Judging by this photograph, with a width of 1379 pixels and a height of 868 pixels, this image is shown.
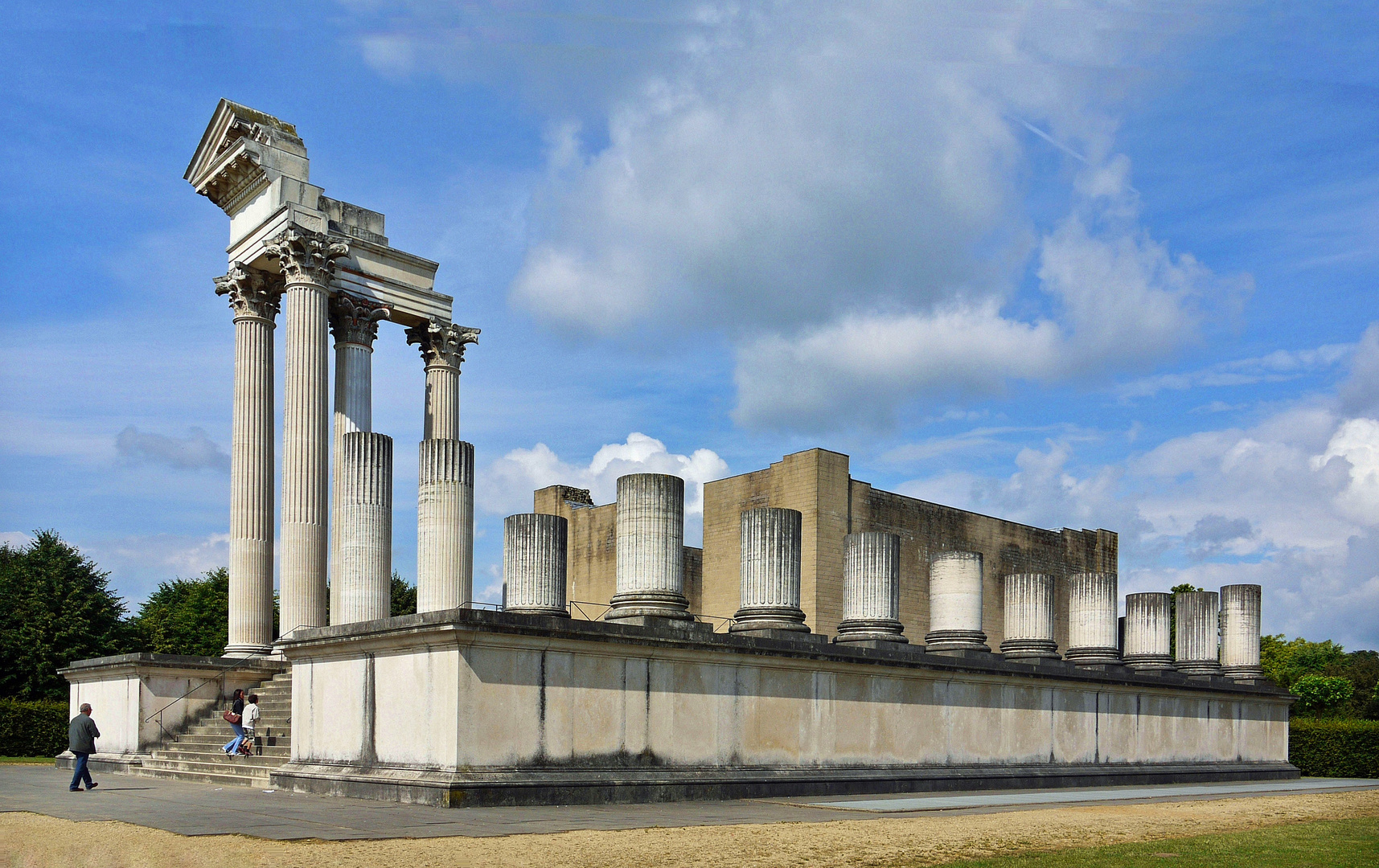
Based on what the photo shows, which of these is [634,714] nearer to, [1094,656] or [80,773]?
[80,773]

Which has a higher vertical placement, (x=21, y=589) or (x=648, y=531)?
(x=648, y=531)

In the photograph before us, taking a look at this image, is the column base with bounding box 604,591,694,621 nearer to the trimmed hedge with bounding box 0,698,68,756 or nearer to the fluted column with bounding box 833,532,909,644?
the fluted column with bounding box 833,532,909,644

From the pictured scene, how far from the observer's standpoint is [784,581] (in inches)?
826

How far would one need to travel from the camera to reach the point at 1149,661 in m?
29.8

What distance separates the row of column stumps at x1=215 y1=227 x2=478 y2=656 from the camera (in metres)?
21.1

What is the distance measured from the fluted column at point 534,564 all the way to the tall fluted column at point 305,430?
744 cm

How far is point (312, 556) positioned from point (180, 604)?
39.2m

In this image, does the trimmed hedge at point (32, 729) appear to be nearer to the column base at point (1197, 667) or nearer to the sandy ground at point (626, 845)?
the sandy ground at point (626, 845)

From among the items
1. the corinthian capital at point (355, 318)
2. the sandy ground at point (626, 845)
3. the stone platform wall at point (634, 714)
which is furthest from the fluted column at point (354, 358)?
the sandy ground at point (626, 845)

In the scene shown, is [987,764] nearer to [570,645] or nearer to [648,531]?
[648,531]

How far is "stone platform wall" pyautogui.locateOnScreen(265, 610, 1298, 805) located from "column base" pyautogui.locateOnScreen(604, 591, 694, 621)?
856 millimetres

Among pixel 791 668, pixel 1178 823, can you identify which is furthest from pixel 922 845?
pixel 791 668

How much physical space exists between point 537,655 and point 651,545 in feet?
12.5

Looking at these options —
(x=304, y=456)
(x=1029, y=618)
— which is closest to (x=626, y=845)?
(x=304, y=456)
